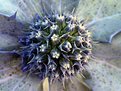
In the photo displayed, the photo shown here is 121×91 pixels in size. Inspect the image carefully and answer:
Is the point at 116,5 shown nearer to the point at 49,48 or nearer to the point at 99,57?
the point at 99,57

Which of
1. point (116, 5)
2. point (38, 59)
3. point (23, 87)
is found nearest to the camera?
point (38, 59)

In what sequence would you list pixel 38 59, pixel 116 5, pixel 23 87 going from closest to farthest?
pixel 38 59 < pixel 23 87 < pixel 116 5

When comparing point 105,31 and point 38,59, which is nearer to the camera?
point 38,59

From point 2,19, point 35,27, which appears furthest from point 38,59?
point 2,19

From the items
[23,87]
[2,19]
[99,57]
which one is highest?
[2,19]

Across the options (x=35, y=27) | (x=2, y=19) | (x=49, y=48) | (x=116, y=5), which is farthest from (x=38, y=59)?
(x=116, y=5)

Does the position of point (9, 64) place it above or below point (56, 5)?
below
